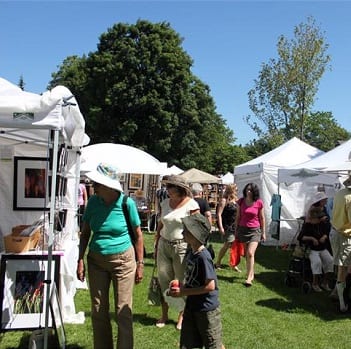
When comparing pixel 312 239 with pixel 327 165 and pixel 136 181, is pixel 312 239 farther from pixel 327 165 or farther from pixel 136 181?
pixel 136 181

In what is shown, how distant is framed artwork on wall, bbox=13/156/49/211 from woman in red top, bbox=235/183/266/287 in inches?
126

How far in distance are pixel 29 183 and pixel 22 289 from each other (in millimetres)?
2438

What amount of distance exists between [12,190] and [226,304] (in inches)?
137

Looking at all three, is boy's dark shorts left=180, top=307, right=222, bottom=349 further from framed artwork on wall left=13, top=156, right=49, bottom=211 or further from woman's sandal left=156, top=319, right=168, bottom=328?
framed artwork on wall left=13, top=156, right=49, bottom=211

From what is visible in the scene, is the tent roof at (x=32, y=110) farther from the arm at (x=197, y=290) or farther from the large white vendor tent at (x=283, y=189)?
the large white vendor tent at (x=283, y=189)

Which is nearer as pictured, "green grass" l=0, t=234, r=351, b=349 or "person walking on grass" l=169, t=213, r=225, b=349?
"person walking on grass" l=169, t=213, r=225, b=349

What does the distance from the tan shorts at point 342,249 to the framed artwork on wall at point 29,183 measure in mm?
4090

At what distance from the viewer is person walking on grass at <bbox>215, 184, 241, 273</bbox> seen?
30.1 feet

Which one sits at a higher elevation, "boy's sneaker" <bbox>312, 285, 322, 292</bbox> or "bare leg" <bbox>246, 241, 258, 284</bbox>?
"bare leg" <bbox>246, 241, 258, 284</bbox>

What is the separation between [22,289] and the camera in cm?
474

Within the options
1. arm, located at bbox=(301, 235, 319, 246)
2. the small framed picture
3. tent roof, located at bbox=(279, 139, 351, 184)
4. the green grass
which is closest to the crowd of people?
the small framed picture

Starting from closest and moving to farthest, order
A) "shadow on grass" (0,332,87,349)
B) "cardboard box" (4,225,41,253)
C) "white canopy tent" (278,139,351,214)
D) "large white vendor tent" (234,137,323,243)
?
"shadow on grass" (0,332,87,349), "cardboard box" (4,225,41,253), "white canopy tent" (278,139,351,214), "large white vendor tent" (234,137,323,243)

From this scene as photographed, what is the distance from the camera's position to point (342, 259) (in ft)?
20.7

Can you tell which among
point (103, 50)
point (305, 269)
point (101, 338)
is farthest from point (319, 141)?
point (101, 338)
